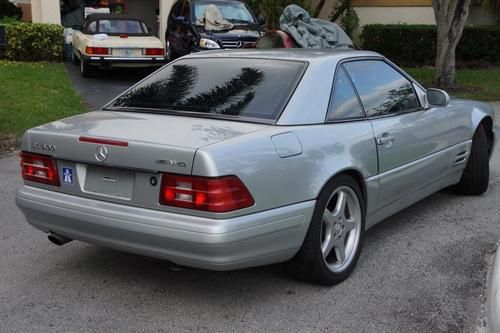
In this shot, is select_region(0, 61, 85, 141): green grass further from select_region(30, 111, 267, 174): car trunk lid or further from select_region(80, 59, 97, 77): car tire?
select_region(30, 111, 267, 174): car trunk lid

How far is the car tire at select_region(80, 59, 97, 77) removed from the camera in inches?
549

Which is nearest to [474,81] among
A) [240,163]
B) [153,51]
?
[153,51]

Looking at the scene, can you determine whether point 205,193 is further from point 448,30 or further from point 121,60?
point 448,30

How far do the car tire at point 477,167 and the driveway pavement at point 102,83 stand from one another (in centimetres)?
666

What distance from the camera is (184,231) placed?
326 cm

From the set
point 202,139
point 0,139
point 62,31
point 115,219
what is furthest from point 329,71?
point 62,31

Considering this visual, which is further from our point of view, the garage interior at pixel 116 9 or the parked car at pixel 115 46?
the garage interior at pixel 116 9

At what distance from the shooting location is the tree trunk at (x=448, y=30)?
12.8 meters

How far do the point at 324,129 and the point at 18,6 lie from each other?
2135cm

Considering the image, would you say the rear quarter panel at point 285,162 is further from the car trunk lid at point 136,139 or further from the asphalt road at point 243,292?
the asphalt road at point 243,292

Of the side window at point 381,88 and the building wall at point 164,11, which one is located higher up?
the side window at point 381,88

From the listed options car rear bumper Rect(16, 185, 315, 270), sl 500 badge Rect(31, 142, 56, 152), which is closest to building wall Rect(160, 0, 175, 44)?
sl 500 badge Rect(31, 142, 56, 152)

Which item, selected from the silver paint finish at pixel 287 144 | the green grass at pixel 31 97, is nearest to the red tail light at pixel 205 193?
the silver paint finish at pixel 287 144

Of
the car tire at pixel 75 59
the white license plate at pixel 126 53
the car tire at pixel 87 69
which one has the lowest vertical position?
the car tire at pixel 75 59
